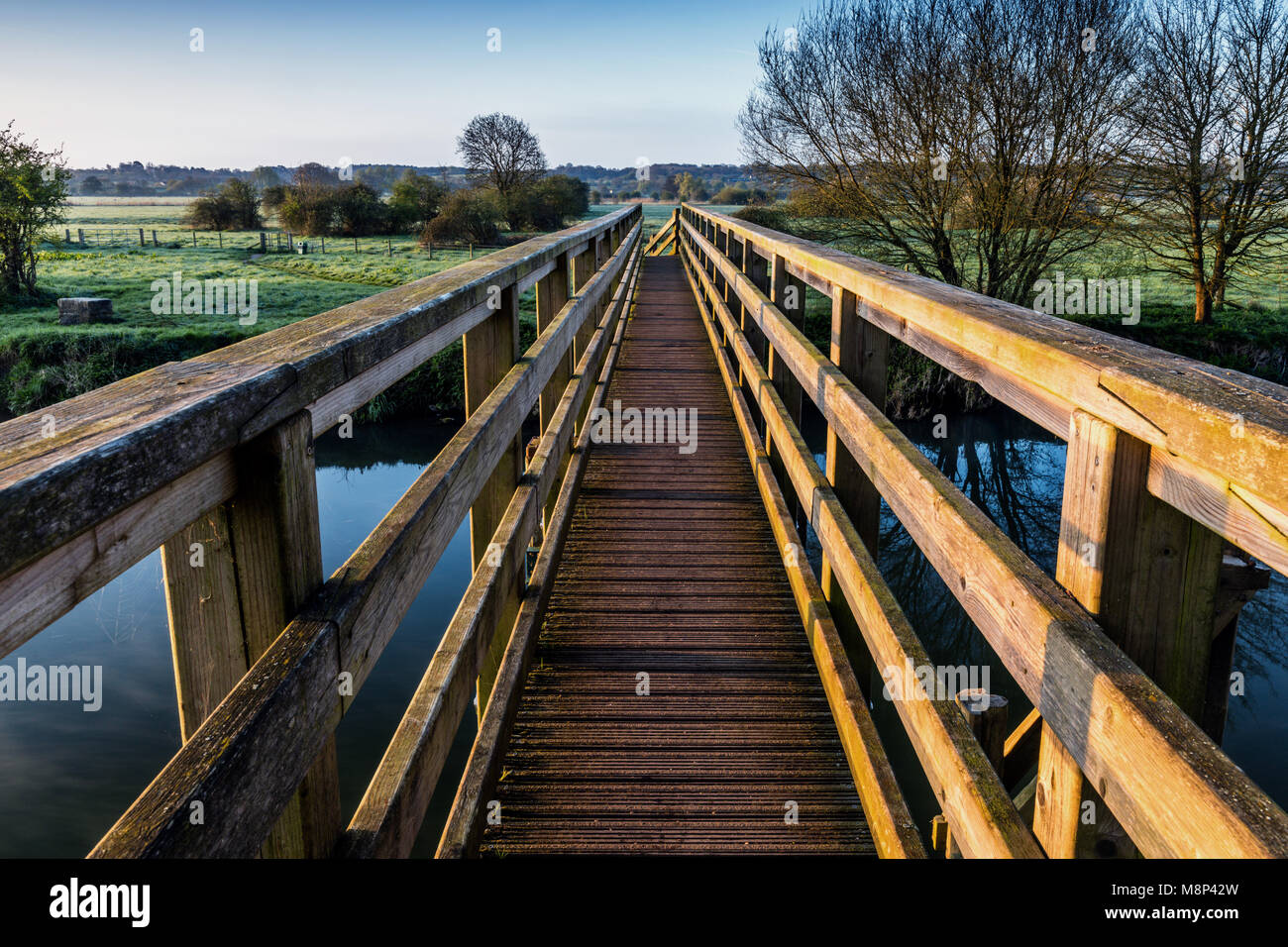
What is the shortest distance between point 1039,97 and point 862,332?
13982 mm

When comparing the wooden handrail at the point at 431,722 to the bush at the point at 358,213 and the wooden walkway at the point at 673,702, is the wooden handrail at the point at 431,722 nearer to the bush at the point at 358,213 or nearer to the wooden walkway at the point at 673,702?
the wooden walkway at the point at 673,702

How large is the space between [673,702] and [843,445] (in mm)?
1043

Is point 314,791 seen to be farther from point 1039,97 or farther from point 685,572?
point 1039,97

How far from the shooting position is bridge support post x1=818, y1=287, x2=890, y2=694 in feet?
9.57

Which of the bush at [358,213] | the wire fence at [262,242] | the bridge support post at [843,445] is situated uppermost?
the bush at [358,213]

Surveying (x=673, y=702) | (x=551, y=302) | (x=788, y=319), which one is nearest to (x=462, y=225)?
(x=551, y=302)

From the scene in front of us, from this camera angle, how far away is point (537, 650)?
3264 millimetres

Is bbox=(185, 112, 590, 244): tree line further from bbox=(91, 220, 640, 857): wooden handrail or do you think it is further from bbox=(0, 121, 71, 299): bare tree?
bbox=(91, 220, 640, 857): wooden handrail

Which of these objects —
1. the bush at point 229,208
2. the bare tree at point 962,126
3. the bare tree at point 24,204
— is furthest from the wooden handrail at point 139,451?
the bush at point 229,208

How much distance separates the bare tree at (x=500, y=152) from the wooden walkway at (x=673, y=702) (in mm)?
46317

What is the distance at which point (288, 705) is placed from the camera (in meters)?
1.07

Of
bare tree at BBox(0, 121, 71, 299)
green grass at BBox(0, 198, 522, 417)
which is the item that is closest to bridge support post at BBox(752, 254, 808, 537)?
green grass at BBox(0, 198, 522, 417)

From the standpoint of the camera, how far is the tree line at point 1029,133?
564 inches

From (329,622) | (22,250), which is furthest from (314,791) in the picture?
(22,250)
